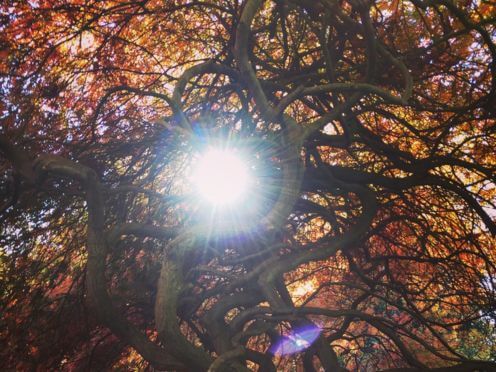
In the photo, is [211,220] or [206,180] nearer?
[211,220]

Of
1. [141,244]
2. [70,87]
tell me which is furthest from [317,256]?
[70,87]

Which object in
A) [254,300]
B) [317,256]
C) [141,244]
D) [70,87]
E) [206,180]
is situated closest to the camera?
[317,256]

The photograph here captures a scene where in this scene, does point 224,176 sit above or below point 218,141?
below

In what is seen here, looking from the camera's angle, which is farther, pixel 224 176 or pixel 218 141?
pixel 218 141

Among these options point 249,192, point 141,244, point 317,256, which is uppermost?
point 141,244

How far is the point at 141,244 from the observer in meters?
4.39

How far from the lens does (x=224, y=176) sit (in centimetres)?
343

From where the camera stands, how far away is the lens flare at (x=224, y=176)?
341cm

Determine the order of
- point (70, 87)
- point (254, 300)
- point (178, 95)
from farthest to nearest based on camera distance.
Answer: point (70, 87)
point (254, 300)
point (178, 95)

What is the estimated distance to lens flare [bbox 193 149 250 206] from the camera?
3.41m

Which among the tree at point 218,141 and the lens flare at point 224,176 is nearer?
the tree at point 218,141

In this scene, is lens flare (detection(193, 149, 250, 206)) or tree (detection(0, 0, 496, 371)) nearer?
tree (detection(0, 0, 496, 371))

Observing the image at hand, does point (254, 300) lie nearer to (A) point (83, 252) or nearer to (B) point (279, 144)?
(B) point (279, 144)

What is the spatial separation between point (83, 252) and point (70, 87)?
1927mm
